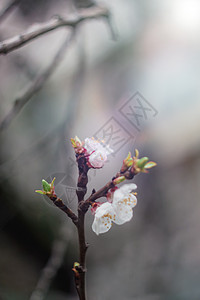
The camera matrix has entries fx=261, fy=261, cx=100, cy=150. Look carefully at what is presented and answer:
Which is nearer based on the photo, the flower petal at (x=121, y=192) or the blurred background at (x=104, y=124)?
the flower petal at (x=121, y=192)

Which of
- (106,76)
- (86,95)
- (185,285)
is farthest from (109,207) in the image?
(106,76)

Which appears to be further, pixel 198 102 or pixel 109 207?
pixel 198 102

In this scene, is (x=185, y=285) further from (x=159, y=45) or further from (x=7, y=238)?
(x=159, y=45)

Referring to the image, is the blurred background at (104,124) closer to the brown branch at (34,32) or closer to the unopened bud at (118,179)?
the brown branch at (34,32)

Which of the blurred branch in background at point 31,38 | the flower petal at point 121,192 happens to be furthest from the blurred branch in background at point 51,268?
the flower petal at point 121,192

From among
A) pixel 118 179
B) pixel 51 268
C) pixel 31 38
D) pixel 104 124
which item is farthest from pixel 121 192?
pixel 104 124

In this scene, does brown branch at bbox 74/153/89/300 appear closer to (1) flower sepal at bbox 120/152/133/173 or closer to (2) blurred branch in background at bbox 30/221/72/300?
(1) flower sepal at bbox 120/152/133/173
